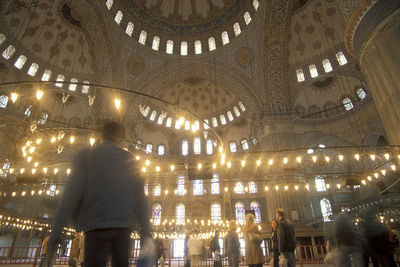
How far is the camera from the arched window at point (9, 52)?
600 inches

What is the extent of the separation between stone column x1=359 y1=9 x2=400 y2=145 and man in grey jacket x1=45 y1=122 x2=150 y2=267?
8148 millimetres

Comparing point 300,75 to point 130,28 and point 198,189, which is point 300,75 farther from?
point 130,28

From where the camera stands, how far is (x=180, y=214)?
22.3m

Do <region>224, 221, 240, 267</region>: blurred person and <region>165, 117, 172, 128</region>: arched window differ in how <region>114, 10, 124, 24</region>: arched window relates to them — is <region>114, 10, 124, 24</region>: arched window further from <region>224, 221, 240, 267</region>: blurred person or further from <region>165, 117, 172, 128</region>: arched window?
<region>224, 221, 240, 267</region>: blurred person

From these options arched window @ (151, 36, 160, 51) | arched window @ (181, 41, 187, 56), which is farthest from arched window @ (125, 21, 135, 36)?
arched window @ (181, 41, 187, 56)

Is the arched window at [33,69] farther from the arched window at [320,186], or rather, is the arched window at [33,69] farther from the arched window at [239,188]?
the arched window at [320,186]

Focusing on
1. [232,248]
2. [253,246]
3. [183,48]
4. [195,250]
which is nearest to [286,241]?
[253,246]

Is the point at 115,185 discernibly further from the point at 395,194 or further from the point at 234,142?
the point at 234,142

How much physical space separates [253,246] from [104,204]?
12.5ft

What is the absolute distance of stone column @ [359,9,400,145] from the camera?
6.98 m

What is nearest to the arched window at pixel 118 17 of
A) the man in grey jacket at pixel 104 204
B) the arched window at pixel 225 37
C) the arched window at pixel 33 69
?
the arched window at pixel 33 69

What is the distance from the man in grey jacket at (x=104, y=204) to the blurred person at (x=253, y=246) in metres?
3.46

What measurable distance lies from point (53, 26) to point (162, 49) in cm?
774

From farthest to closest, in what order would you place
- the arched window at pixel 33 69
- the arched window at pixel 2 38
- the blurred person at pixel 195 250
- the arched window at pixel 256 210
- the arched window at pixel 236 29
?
the arched window at pixel 256 210 < the arched window at pixel 236 29 < the arched window at pixel 33 69 < the arched window at pixel 2 38 < the blurred person at pixel 195 250
